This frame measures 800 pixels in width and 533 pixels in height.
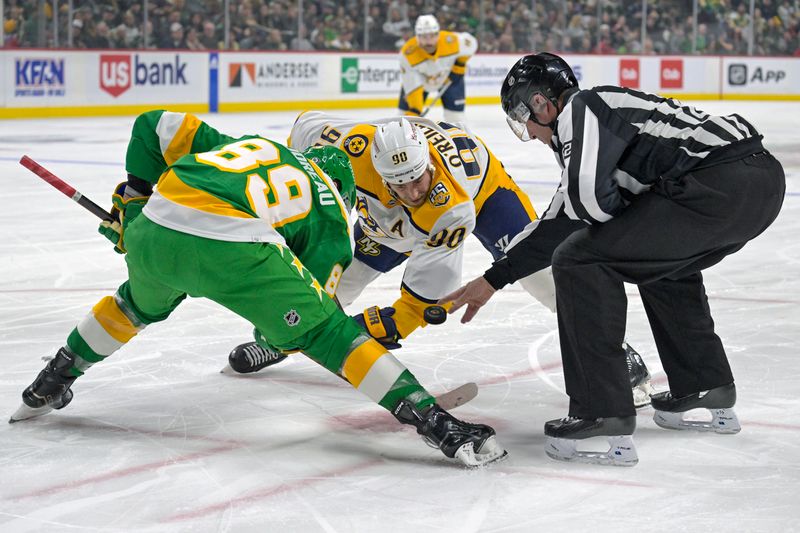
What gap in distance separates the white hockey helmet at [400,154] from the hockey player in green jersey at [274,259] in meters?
0.46

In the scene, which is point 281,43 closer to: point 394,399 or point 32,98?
point 32,98

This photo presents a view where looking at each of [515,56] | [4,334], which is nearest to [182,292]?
[4,334]

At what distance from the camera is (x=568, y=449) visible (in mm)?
3217

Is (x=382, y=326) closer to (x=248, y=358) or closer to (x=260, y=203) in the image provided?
(x=248, y=358)

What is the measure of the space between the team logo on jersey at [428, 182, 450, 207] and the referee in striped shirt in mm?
589

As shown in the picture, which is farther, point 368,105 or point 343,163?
point 368,105

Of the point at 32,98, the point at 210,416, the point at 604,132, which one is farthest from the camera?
the point at 32,98

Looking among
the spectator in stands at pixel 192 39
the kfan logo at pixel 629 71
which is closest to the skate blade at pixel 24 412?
the spectator in stands at pixel 192 39

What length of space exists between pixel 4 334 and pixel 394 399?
223cm

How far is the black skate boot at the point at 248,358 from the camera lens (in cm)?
415

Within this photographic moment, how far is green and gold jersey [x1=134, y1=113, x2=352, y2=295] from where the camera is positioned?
3.04 meters

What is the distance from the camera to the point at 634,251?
3.10m

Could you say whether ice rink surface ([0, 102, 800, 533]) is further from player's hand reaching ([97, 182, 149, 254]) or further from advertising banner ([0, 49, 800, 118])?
advertising banner ([0, 49, 800, 118])

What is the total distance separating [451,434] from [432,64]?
34.7ft
